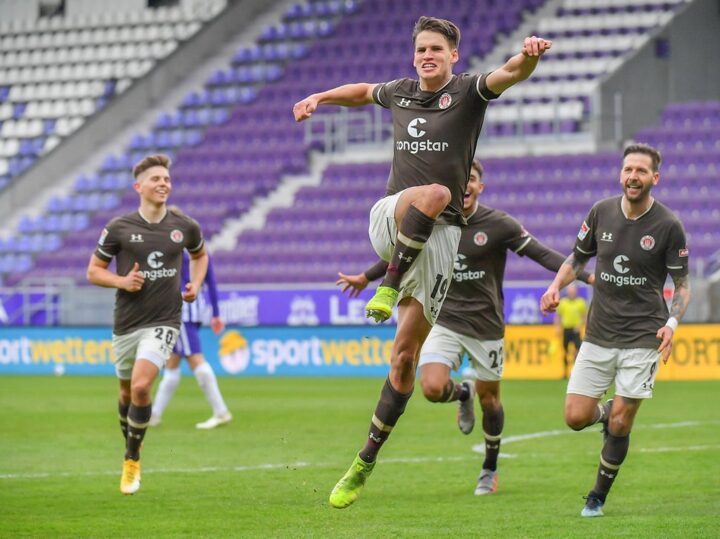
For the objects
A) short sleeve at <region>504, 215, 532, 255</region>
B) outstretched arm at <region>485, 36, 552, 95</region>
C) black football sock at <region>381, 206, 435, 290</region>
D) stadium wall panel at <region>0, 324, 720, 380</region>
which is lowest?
stadium wall panel at <region>0, 324, 720, 380</region>

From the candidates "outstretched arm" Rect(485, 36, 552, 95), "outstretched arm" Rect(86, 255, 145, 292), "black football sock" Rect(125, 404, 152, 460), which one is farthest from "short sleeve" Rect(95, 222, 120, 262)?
"outstretched arm" Rect(485, 36, 552, 95)

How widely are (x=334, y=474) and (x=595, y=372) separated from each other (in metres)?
3.16

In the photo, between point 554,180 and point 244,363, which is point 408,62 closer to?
point 554,180

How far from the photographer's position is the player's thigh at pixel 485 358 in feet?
34.8

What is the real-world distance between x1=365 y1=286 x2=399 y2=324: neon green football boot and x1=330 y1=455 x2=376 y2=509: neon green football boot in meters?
Result: 1.03

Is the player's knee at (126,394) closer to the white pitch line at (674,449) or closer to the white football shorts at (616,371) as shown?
the white football shorts at (616,371)

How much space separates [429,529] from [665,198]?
71.8 ft

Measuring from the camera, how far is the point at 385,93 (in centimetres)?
802

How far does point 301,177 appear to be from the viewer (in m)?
34.1

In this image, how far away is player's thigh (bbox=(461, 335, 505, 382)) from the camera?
1062cm

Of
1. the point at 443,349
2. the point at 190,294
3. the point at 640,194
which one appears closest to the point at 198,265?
the point at 190,294

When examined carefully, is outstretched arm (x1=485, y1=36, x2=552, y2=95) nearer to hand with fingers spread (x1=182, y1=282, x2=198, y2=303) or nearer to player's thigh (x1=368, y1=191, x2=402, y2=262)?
player's thigh (x1=368, y1=191, x2=402, y2=262)

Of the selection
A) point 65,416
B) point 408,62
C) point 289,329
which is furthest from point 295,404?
point 408,62

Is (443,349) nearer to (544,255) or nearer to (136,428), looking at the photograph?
(544,255)
